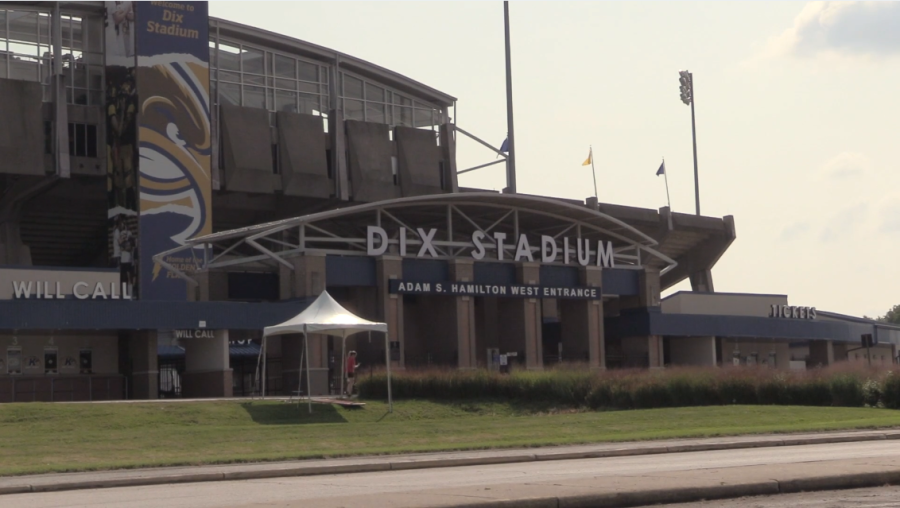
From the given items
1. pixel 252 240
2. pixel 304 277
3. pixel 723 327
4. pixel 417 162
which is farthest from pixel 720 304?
pixel 252 240

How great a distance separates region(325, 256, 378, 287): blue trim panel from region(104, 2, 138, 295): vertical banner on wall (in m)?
13.2

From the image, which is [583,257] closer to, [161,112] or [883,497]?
[161,112]

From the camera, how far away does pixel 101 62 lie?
238 feet

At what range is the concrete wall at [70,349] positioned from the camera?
52125mm

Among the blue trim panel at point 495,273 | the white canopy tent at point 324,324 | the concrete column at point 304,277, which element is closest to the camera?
the white canopy tent at point 324,324

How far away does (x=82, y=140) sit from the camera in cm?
6944

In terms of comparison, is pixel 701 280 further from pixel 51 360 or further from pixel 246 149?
pixel 51 360

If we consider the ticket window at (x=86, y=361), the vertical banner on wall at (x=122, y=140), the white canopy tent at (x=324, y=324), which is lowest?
the ticket window at (x=86, y=361)

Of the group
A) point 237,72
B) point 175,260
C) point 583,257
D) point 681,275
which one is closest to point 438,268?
point 583,257

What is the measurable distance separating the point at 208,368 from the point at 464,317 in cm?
1441

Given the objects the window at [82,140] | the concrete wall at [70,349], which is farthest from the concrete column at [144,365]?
the window at [82,140]

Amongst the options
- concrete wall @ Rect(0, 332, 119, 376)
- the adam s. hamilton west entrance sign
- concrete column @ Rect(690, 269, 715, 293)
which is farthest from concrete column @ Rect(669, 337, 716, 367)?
concrete wall @ Rect(0, 332, 119, 376)

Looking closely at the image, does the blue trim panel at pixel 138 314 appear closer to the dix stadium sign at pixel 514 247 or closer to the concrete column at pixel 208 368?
the concrete column at pixel 208 368

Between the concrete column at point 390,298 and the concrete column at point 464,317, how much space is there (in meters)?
3.51
